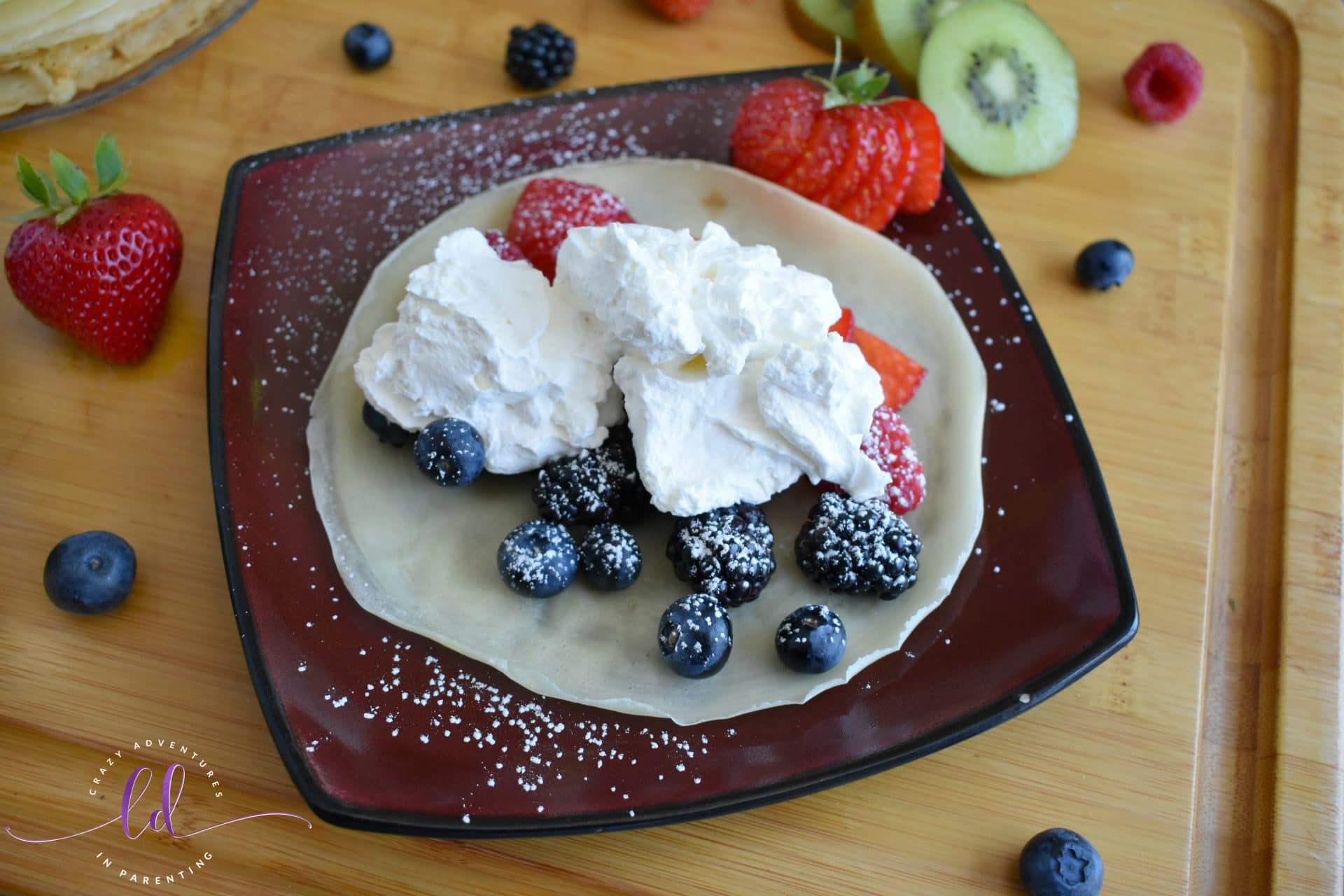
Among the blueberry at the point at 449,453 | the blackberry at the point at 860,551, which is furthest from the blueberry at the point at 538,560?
the blackberry at the point at 860,551

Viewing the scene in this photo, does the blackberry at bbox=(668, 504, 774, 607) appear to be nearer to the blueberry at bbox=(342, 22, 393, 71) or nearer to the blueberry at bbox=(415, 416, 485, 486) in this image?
the blueberry at bbox=(415, 416, 485, 486)

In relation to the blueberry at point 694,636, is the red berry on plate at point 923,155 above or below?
above

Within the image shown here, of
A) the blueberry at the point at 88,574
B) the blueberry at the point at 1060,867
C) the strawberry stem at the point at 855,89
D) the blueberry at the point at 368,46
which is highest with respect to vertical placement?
the strawberry stem at the point at 855,89

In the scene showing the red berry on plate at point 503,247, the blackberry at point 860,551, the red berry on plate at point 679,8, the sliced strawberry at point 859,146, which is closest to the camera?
the blackberry at point 860,551

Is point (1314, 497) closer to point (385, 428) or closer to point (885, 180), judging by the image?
point (885, 180)

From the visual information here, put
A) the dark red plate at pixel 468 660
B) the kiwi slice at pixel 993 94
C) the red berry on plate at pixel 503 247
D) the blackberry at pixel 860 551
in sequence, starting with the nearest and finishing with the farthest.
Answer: the dark red plate at pixel 468 660 → the blackberry at pixel 860 551 → the red berry on plate at pixel 503 247 → the kiwi slice at pixel 993 94

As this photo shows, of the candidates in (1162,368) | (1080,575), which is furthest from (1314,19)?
(1080,575)

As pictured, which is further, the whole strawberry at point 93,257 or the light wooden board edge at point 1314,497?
the whole strawberry at point 93,257

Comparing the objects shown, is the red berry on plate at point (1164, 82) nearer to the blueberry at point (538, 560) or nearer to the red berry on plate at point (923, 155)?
the red berry on plate at point (923, 155)
